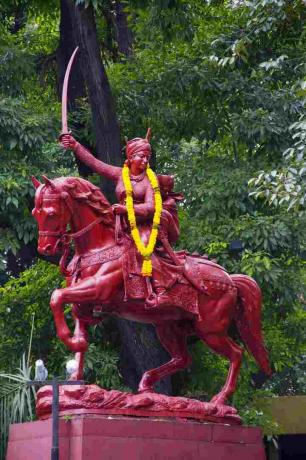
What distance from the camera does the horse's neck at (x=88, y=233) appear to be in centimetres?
1200

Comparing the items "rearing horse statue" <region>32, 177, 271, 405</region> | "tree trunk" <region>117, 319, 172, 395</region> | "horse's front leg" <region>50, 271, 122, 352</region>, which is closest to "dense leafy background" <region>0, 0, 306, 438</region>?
"tree trunk" <region>117, 319, 172, 395</region>

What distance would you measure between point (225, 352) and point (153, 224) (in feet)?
5.53

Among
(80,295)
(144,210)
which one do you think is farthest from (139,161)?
(80,295)

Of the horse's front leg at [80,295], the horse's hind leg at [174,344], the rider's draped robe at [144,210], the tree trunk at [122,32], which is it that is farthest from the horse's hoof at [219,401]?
the tree trunk at [122,32]

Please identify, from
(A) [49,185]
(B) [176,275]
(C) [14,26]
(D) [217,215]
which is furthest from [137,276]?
(C) [14,26]

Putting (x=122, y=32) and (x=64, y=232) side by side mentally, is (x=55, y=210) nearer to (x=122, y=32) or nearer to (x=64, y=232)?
(x=64, y=232)

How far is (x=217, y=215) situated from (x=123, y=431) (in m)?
5.50

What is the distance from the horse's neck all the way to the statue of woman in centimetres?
20

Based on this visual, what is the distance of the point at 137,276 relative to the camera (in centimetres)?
1195

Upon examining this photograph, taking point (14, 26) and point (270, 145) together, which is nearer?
point (270, 145)

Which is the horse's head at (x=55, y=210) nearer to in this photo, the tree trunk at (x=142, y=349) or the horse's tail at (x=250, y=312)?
the horse's tail at (x=250, y=312)

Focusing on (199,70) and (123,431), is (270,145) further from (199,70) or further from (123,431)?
(123,431)

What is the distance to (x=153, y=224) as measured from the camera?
12180mm

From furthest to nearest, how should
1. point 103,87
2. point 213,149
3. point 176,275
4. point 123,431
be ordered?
point 213,149
point 103,87
point 176,275
point 123,431
